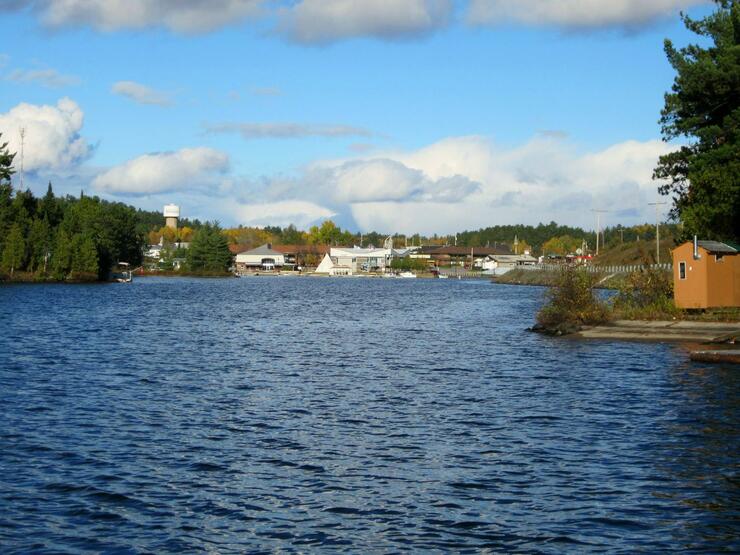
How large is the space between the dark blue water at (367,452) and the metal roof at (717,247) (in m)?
12.4

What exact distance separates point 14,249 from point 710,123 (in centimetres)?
12910

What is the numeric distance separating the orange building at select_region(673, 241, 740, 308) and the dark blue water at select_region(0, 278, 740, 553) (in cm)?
1165

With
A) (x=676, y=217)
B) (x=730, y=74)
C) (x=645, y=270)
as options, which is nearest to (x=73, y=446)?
(x=730, y=74)

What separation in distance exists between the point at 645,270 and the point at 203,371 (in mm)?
39306

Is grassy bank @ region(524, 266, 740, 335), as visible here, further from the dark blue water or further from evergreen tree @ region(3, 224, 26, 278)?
evergreen tree @ region(3, 224, 26, 278)

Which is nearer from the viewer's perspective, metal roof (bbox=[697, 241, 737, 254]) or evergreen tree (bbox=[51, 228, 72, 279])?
metal roof (bbox=[697, 241, 737, 254])

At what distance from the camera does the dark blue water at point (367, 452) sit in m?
16.6

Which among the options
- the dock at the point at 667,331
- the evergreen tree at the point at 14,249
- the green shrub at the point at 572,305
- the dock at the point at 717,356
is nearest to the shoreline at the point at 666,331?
the dock at the point at 667,331

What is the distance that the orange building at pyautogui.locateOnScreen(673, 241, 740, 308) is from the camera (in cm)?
5756

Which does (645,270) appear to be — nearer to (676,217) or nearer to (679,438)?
(676,217)

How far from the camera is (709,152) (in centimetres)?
5675

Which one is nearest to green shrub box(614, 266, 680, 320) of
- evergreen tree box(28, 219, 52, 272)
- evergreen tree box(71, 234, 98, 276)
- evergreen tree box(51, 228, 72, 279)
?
evergreen tree box(28, 219, 52, 272)

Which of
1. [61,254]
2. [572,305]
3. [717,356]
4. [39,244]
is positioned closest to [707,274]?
[572,305]

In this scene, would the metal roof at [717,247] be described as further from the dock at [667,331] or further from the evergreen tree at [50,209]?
the evergreen tree at [50,209]
